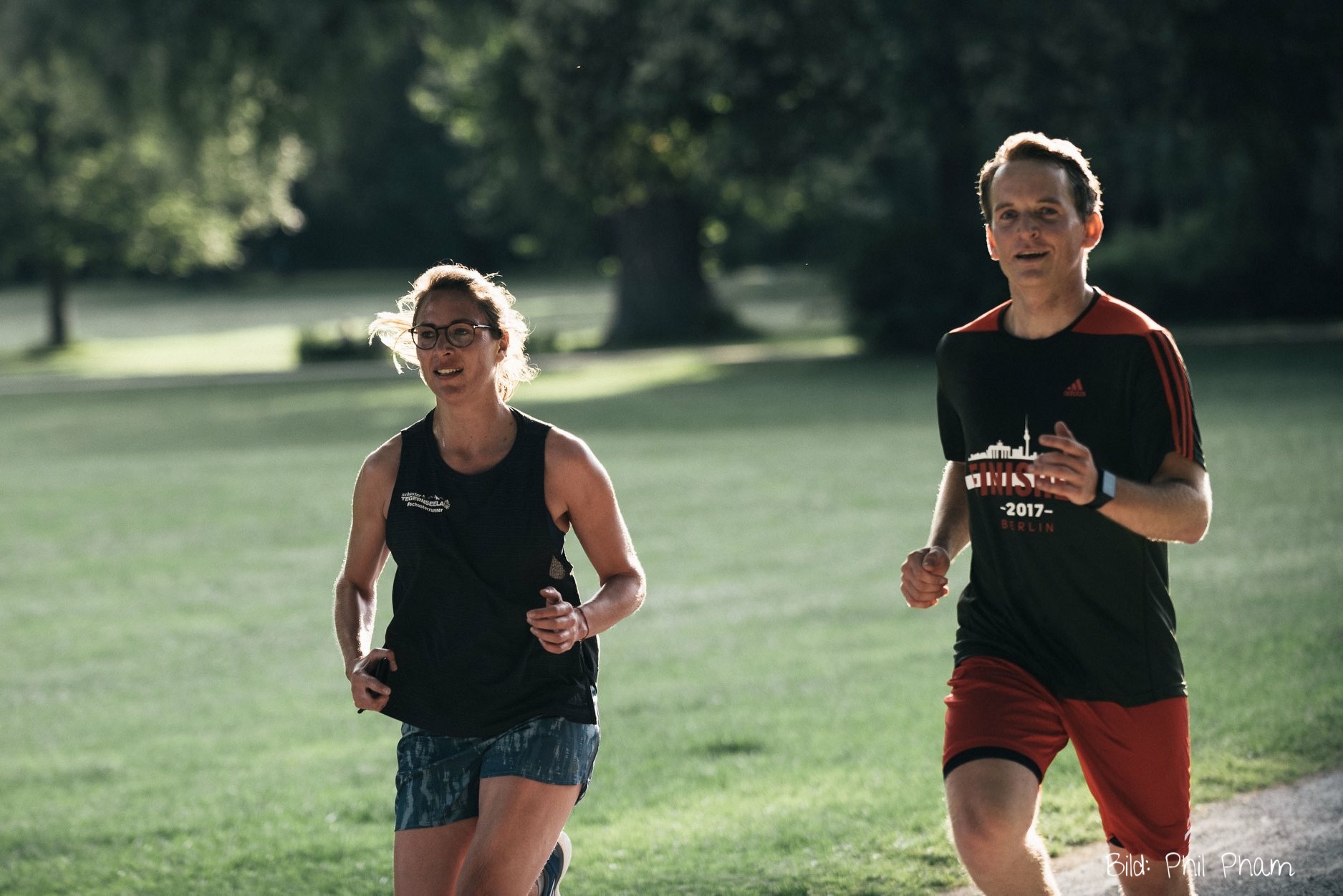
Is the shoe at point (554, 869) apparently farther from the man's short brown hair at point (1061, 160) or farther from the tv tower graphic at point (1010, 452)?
the man's short brown hair at point (1061, 160)

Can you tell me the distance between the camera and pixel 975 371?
405 centimetres

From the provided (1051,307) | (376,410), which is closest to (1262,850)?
(1051,307)

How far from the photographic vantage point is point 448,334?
→ 405 centimetres

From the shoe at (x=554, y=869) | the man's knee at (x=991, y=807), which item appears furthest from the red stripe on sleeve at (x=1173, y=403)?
the shoe at (x=554, y=869)

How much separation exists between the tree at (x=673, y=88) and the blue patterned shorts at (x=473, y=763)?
23347 millimetres

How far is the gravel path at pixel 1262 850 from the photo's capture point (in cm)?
503

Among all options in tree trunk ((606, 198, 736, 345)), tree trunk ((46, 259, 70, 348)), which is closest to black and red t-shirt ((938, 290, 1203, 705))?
tree trunk ((606, 198, 736, 345))

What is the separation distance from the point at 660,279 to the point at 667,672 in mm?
30173

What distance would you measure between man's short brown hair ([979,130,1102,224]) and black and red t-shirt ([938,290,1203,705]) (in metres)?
0.24

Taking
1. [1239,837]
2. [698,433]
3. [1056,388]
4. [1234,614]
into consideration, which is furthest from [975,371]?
[698,433]

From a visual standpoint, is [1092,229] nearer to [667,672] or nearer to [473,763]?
[473,763]

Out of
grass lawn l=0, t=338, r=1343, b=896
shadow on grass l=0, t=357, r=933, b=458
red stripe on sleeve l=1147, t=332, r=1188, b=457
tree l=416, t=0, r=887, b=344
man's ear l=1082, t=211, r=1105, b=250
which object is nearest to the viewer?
red stripe on sleeve l=1147, t=332, r=1188, b=457

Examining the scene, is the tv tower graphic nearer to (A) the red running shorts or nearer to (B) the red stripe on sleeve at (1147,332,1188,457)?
(B) the red stripe on sleeve at (1147,332,1188,457)

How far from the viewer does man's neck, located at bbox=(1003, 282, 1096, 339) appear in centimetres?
397
